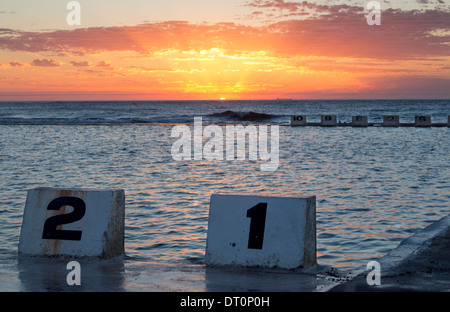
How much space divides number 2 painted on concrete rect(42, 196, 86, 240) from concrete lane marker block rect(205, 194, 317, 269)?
1.89 meters

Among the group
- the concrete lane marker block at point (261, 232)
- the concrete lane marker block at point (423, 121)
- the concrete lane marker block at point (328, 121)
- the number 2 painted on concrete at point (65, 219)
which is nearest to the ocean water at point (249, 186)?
the number 2 painted on concrete at point (65, 219)

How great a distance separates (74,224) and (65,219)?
15cm

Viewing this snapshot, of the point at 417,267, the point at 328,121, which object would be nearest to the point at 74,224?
the point at 417,267

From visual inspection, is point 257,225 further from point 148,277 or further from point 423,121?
point 423,121

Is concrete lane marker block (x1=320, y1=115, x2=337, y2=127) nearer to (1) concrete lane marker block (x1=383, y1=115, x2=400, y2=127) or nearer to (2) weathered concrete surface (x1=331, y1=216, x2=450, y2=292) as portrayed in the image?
(1) concrete lane marker block (x1=383, y1=115, x2=400, y2=127)

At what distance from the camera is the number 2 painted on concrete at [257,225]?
26.3 feet

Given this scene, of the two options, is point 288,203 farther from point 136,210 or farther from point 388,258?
point 136,210

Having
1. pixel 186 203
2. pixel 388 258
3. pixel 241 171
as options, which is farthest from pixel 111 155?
pixel 388 258

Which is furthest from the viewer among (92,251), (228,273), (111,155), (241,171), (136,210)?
(111,155)

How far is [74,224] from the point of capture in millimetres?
8570

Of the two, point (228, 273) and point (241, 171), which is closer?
point (228, 273)

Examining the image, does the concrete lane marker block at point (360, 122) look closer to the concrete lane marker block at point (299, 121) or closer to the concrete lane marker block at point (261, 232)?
the concrete lane marker block at point (299, 121)
